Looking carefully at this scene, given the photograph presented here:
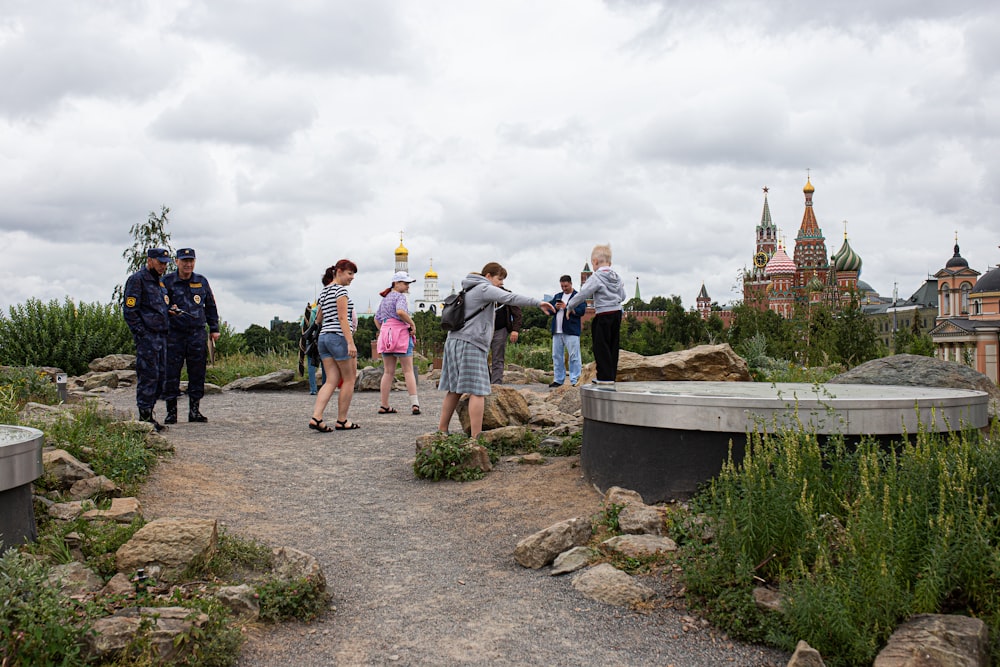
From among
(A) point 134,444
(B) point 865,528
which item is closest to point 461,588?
(B) point 865,528

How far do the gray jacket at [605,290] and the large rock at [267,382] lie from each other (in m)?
8.88

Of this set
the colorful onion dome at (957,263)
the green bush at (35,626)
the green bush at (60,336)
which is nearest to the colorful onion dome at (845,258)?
the colorful onion dome at (957,263)

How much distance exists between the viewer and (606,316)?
8719mm

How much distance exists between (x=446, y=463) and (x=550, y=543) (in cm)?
252

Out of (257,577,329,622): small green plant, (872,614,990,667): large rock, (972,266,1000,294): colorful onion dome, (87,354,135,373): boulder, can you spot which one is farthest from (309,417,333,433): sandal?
(972,266,1000,294): colorful onion dome

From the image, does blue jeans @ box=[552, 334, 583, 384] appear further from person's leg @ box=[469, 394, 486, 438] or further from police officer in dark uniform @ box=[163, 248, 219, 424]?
police officer in dark uniform @ box=[163, 248, 219, 424]

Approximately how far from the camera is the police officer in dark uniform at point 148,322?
348 inches

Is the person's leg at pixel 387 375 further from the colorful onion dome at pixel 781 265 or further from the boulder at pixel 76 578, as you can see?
the colorful onion dome at pixel 781 265

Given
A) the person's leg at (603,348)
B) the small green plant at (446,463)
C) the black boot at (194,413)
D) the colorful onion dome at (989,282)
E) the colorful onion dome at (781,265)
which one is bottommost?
the small green plant at (446,463)

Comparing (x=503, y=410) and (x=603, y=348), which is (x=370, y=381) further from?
(x=603, y=348)

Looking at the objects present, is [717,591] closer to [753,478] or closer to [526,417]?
[753,478]

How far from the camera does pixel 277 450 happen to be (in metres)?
8.86

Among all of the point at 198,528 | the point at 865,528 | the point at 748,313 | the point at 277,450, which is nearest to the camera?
the point at 865,528

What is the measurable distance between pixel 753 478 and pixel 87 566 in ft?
11.6
